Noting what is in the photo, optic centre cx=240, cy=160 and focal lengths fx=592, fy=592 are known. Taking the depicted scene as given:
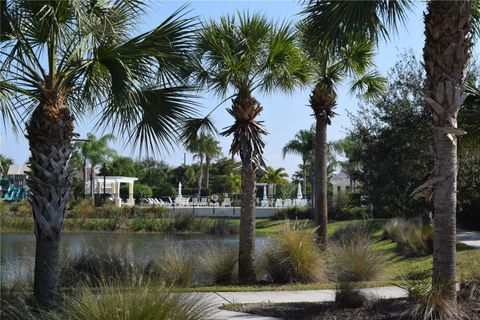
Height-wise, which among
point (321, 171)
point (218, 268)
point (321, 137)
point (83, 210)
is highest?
point (321, 137)

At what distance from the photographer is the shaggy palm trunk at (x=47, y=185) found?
8.34m

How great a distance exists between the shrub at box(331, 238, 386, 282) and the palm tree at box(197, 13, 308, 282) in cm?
196

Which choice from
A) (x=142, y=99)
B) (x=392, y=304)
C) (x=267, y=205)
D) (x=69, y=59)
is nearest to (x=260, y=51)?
(x=142, y=99)

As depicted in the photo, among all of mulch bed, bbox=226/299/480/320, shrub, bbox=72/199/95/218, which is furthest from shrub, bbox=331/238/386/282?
shrub, bbox=72/199/95/218

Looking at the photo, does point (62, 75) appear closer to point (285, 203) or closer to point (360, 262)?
point (360, 262)

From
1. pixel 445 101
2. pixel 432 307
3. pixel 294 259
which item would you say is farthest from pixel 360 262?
pixel 445 101

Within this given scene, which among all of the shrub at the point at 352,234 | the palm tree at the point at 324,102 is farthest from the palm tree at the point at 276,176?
the palm tree at the point at 324,102

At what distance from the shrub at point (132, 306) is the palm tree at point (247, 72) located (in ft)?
22.7

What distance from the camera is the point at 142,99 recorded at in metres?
9.16

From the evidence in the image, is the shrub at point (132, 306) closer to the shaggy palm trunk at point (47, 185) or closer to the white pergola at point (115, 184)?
the shaggy palm trunk at point (47, 185)

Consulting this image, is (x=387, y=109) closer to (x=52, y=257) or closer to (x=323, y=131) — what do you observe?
(x=323, y=131)

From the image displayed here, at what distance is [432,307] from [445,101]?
2.82 meters

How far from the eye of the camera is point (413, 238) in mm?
18812

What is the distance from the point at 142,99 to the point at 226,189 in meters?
63.2
